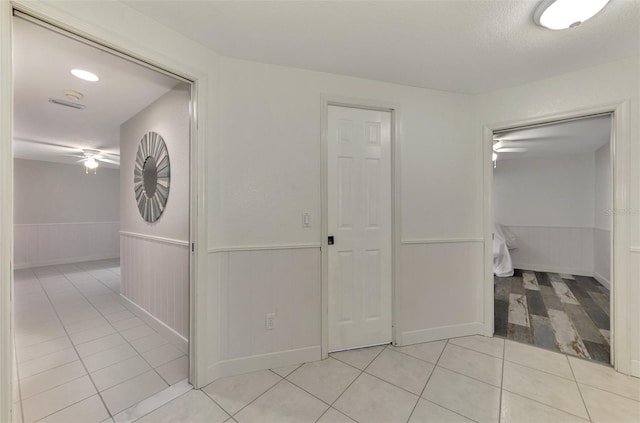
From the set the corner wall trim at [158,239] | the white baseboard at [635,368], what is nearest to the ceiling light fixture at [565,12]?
the white baseboard at [635,368]

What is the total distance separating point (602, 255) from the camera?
13.6 feet

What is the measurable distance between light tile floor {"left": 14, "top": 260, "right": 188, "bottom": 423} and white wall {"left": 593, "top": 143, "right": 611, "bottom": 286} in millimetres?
5862

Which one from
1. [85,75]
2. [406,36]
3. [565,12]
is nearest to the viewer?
[565,12]

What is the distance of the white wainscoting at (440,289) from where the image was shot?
2336mm

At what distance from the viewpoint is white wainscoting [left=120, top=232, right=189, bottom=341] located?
2.30 metres

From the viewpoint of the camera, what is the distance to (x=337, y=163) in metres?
2.19

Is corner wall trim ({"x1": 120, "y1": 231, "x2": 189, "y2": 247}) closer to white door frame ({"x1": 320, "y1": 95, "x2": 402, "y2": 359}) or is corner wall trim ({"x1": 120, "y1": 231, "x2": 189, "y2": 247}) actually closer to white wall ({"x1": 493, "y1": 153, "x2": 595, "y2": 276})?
white door frame ({"x1": 320, "y1": 95, "x2": 402, "y2": 359})

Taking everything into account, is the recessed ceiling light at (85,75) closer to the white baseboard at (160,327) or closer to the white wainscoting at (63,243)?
the white baseboard at (160,327)

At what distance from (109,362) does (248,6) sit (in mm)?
2791

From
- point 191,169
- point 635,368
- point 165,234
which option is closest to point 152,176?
point 165,234

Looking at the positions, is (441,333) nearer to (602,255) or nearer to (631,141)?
(631,141)

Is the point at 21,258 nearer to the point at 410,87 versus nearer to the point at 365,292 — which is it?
the point at 365,292

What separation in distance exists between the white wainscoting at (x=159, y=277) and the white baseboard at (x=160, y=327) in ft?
0.08

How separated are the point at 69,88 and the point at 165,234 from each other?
160cm
